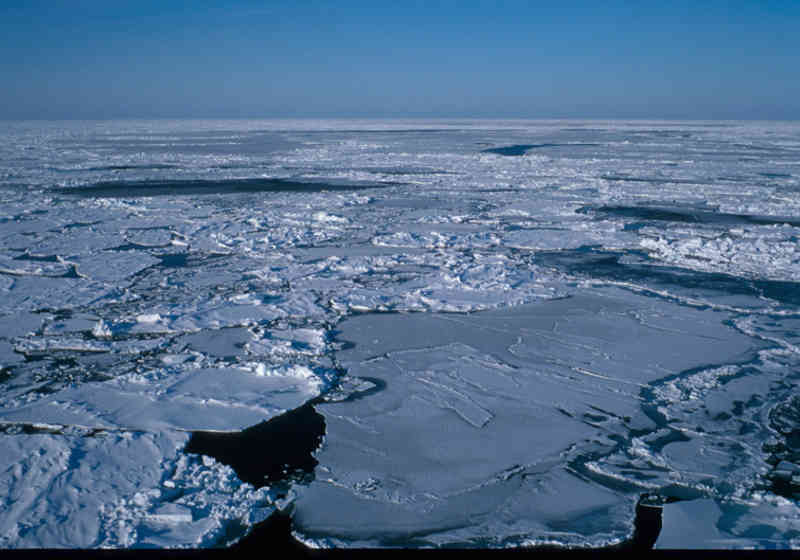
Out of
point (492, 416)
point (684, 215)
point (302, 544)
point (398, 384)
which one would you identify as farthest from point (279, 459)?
point (684, 215)

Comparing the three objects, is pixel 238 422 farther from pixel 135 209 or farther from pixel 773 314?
pixel 135 209

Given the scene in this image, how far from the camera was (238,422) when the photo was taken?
3.03m

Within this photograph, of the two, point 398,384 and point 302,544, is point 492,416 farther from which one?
point 302,544

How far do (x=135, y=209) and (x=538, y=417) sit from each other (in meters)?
8.70

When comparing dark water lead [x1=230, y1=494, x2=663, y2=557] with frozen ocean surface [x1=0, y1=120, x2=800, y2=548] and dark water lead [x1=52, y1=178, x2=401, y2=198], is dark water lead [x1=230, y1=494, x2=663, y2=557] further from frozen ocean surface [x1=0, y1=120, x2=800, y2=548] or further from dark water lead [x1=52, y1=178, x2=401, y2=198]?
dark water lead [x1=52, y1=178, x2=401, y2=198]

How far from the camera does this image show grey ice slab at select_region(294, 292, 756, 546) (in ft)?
7.52

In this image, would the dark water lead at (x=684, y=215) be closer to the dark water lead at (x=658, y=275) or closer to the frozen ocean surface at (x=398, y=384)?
the frozen ocean surface at (x=398, y=384)

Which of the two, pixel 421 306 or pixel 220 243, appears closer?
pixel 421 306

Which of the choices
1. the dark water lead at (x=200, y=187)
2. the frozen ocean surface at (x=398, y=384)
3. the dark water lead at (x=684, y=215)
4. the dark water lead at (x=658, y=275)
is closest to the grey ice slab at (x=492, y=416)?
the frozen ocean surface at (x=398, y=384)

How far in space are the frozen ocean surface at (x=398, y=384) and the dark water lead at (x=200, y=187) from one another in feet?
12.2

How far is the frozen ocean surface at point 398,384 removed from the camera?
2326 mm

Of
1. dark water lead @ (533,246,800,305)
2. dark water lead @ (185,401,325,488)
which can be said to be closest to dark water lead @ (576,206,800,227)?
dark water lead @ (533,246,800,305)

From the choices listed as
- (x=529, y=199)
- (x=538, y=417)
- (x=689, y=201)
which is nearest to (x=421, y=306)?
(x=538, y=417)

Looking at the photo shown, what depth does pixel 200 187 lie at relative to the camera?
1279cm
